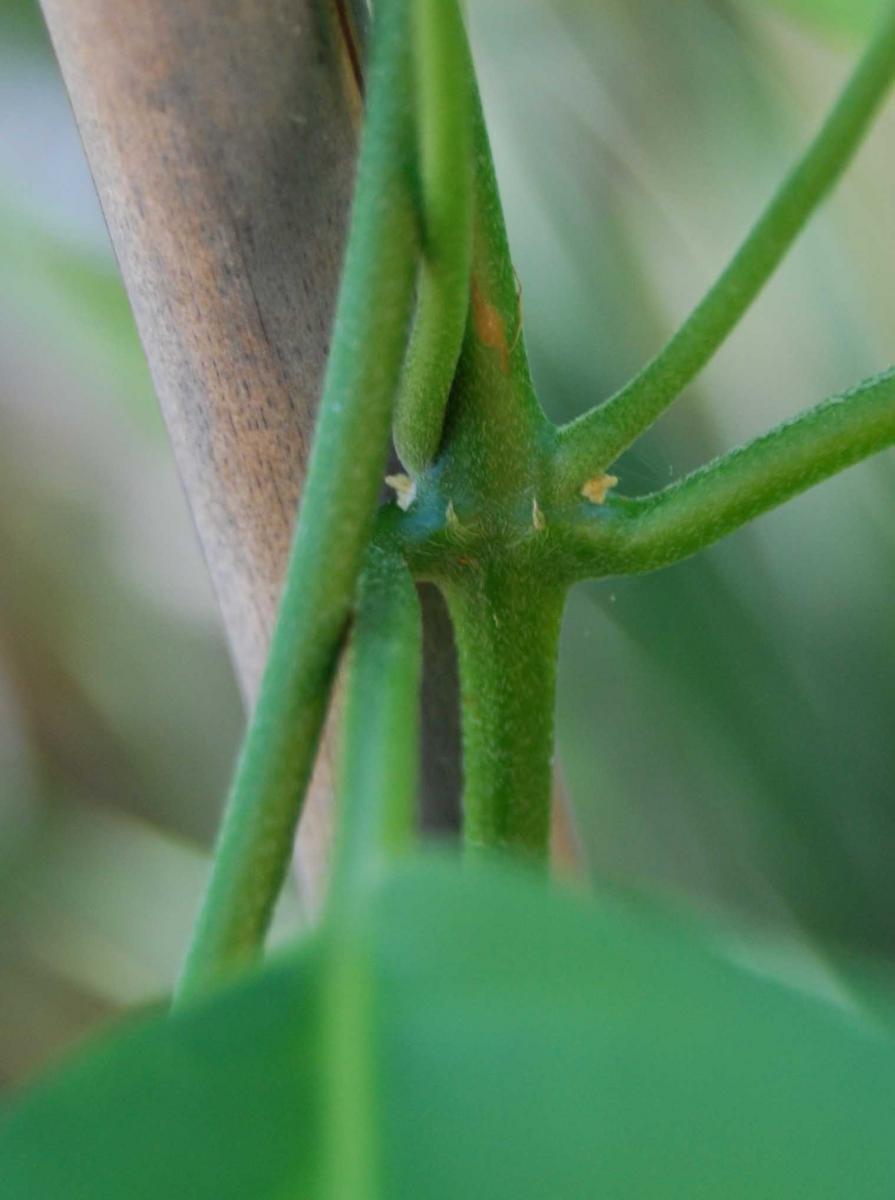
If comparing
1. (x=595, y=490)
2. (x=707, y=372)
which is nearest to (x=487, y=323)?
(x=595, y=490)

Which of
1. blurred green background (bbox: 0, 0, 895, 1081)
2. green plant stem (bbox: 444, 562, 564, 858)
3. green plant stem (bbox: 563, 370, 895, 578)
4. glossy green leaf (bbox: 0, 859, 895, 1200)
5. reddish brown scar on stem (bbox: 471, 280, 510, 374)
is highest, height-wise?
blurred green background (bbox: 0, 0, 895, 1081)

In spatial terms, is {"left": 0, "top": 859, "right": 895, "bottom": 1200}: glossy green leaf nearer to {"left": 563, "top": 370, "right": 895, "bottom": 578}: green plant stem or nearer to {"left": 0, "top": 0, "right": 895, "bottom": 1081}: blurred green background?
{"left": 563, "top": 370, "right": 895, "bottom": 578}: green plant stem

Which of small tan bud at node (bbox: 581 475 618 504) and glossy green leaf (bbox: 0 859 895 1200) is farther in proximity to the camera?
small tan bud at node (bbox: 581 475 618 504)

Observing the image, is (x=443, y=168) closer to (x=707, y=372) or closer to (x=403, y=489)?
(x=403, y=489)

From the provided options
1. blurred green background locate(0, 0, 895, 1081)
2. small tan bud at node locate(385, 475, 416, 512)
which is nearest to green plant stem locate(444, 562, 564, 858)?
small tan bud at node locate(385, 475, 416, 512)

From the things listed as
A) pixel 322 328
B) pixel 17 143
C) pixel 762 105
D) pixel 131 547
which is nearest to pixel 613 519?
pixel 322 328
